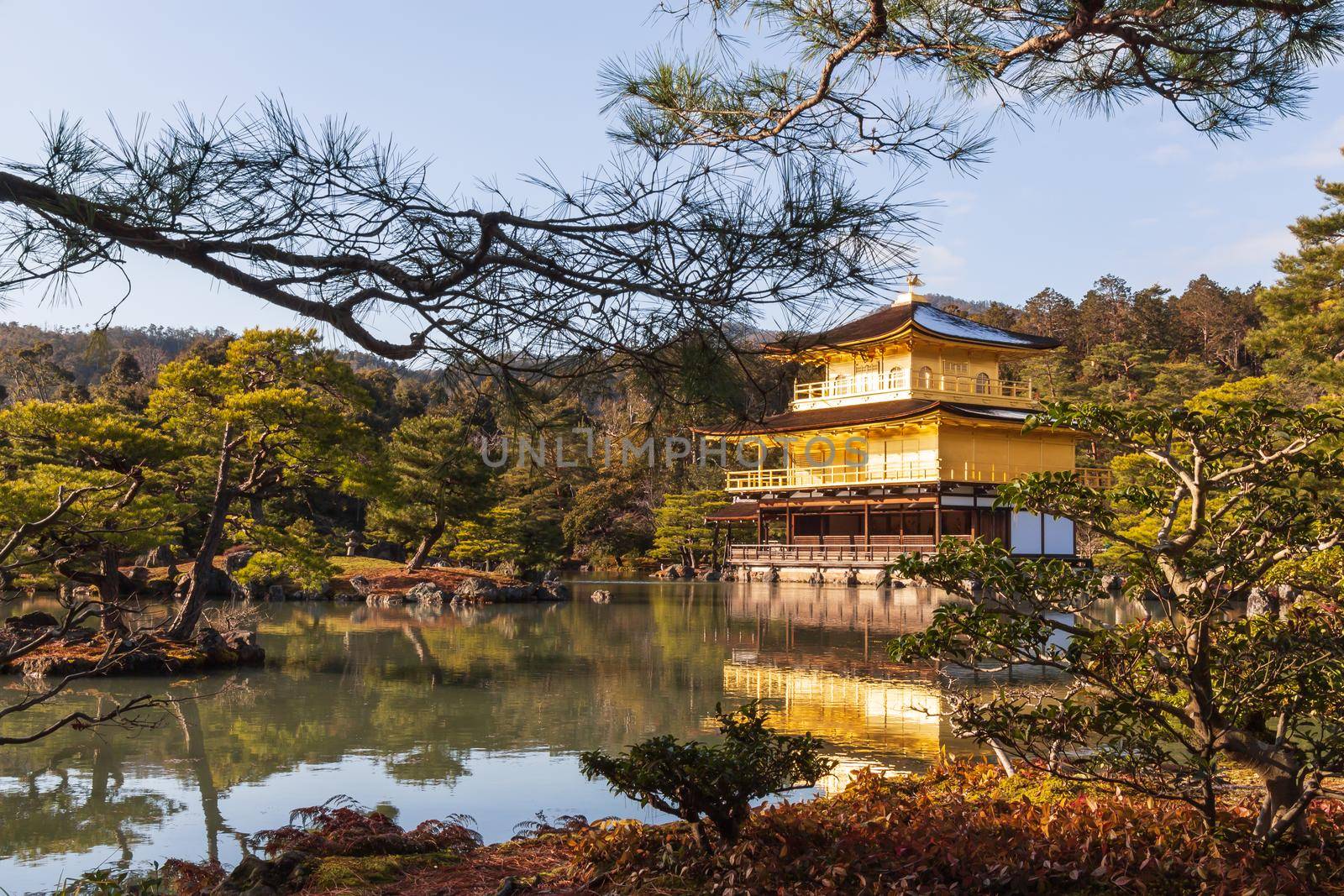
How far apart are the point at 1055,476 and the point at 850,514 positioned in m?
22.4

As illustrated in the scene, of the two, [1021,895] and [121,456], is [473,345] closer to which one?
[1021,895]

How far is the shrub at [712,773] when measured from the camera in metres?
2.98

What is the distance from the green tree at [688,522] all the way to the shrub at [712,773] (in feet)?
77.4

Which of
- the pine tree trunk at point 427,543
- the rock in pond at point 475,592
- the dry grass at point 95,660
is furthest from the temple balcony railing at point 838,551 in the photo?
the dry grass at point 95,660

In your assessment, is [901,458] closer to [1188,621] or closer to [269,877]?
[1188,621]

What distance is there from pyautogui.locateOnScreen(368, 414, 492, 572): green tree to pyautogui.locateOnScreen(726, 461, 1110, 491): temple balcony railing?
6.44 meters

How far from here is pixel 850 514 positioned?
25078 millimetres

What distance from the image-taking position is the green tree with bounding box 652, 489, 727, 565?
2706 cm

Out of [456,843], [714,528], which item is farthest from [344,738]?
[714,528]

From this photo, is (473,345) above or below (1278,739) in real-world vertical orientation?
above

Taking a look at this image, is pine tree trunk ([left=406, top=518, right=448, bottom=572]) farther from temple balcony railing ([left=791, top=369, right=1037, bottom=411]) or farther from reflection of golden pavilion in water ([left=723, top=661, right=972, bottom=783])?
reflection of golden pavilion in water ([left=723, top=661, right=972, bottom=783])

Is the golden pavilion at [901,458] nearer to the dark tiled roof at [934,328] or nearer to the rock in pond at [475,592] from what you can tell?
the dark tiled roof at [934,328]

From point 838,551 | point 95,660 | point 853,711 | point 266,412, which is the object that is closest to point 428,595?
point 266,412

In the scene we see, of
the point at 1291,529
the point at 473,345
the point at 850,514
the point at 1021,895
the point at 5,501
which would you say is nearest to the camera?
the point at 473,345
